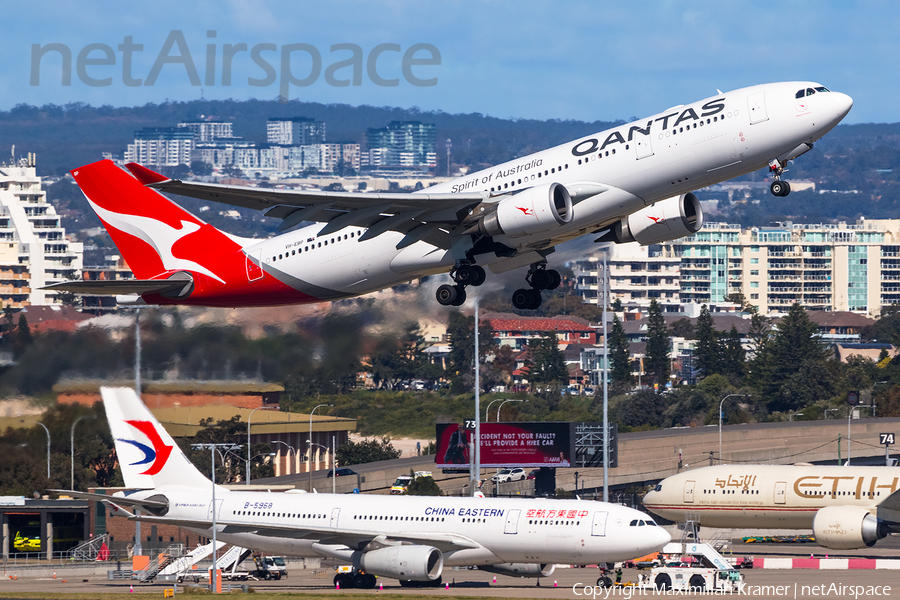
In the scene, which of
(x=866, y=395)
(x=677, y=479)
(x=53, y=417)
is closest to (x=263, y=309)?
(x=53, y=417)

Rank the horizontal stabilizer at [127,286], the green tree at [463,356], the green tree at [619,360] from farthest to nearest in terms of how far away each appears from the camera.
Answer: the green tree at [619,360]
the green tree at [463,356]
the horizontal stabilizer at [127,286]

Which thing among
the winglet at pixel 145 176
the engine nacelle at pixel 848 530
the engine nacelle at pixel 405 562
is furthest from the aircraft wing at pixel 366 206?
the engine nacelle at pixel 848 530

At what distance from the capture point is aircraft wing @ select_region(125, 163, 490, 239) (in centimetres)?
4291

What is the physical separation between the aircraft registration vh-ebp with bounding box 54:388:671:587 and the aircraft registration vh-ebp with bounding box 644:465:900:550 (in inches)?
592

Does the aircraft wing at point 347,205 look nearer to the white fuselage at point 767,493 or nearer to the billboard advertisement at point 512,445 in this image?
the white fuselage at point 767,493

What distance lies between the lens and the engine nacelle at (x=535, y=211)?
44.2 m

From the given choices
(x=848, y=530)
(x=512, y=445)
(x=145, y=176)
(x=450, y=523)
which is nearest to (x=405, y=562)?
(x=450, y=523)

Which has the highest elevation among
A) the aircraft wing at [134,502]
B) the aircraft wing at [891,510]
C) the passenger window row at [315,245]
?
the passenger window row at [315,245]

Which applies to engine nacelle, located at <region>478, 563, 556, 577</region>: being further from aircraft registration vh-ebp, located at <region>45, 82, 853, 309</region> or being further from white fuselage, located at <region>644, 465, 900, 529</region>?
white fuselage, located at <region>644, 465, 900, 529</region>

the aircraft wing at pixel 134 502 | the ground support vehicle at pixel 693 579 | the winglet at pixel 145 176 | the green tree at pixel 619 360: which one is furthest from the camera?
the green tree at pixel 619 360

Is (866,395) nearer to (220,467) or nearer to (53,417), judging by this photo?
(220,467)

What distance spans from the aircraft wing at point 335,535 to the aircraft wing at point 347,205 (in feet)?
48.3

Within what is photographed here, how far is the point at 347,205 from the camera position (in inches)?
1783

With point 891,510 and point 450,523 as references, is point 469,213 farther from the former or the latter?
point 891,510
